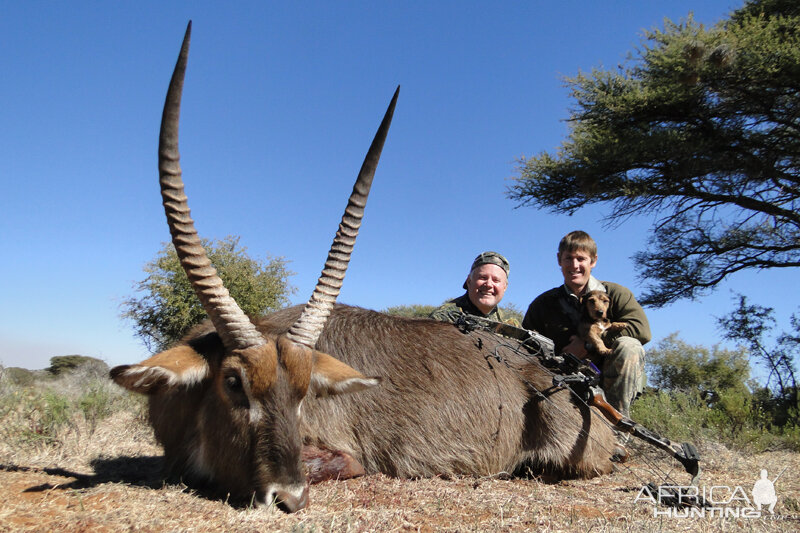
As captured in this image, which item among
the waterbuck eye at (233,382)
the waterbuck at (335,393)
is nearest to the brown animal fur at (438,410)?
the waterbuck at (335,393)

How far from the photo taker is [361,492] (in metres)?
3.53

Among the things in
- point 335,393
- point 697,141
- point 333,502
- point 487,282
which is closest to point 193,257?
point 335,393

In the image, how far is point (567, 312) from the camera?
5941 millimetres

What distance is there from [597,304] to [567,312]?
1.73 feet

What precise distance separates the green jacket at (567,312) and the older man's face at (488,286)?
37 centimetres

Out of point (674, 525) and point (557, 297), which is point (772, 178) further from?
point (674, 525)

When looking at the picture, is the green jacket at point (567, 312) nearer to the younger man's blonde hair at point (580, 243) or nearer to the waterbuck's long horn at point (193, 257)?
the younger man's blonde hair at point (580, 243)


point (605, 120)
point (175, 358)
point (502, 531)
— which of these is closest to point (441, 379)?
point (502, 531)

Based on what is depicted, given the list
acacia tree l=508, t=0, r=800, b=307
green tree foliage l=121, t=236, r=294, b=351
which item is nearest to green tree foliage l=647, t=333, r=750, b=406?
acacia tree l=508, t=0, r=800, b=307

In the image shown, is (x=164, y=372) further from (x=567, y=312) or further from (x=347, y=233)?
(x=567, y=312)

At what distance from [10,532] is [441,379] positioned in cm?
278

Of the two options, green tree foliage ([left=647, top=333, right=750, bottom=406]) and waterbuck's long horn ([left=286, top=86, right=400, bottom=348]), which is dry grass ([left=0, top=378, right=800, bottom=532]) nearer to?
waterbuck's long horn ([left=286, top=86, right=400, bottom=348])

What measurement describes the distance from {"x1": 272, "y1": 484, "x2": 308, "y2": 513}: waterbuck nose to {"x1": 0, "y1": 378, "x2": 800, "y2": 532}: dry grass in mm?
44

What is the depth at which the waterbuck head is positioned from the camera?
2988 millimetres
